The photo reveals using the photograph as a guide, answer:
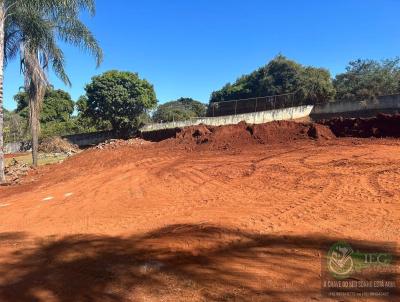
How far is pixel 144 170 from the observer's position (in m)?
14.0

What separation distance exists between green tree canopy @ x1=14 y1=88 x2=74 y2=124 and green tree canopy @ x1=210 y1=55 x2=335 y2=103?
16.2 m

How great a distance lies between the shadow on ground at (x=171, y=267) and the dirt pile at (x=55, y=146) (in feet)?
84.7

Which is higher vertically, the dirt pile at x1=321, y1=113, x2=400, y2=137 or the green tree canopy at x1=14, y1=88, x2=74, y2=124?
the green tree canopy at x1=14, y1=88, x2=74, y2=124

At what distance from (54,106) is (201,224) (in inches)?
1618

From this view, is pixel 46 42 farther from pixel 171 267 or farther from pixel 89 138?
pixel 89 138

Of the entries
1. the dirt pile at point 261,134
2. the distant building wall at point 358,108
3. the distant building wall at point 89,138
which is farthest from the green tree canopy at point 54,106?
the dirt pile at point 261,134

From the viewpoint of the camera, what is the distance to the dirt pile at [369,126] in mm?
16031

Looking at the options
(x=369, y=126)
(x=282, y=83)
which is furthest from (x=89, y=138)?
(x=369, y=126)

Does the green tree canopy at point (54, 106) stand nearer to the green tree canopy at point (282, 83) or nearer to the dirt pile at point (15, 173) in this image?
the green tree canopy at point (282, 83)

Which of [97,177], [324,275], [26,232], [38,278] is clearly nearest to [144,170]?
[97,177]

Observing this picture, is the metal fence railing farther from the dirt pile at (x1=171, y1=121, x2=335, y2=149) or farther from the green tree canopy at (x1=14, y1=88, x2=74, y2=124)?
the dirt pile at (x1=171, y1=121, x2=335, y2=149)

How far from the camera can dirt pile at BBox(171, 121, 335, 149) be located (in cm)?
1697

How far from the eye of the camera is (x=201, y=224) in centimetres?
705

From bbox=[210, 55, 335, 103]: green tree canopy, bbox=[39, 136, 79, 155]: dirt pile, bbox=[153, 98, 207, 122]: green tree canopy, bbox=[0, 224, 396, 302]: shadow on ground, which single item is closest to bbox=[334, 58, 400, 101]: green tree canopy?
bbox=[210, 55, 335, 103]: green tree canopy
